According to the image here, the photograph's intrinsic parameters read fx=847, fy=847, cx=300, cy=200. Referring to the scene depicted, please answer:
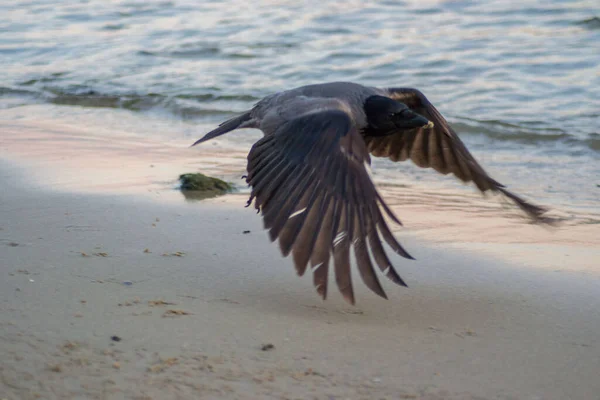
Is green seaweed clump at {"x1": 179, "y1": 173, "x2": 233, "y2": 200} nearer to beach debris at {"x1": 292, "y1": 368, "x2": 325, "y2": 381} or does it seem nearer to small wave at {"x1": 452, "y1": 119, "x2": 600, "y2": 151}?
beach debris at {"x1": 292, "y1": 368, "x2": 325, "y2": 381}

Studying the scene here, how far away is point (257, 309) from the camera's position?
3.38 meters

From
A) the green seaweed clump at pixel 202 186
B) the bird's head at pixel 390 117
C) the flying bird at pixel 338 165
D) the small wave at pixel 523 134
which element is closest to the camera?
the flying bird at pixel 338 165

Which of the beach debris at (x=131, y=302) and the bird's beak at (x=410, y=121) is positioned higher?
the bird's beak at (x=410, y=121)

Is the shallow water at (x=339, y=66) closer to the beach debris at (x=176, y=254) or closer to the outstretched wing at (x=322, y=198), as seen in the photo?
the outstretched wing at (x=322, y=198)

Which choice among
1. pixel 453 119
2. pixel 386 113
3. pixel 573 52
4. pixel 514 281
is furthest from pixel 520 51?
pixel 514 281

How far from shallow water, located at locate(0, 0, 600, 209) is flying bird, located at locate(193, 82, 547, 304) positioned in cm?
126

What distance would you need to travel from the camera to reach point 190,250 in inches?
163

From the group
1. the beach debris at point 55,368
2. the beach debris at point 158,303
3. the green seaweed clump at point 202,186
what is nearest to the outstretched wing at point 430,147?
the green seaweed clump at point 202,186

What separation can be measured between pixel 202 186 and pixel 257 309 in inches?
83.5

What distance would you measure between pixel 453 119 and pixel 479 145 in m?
0.59

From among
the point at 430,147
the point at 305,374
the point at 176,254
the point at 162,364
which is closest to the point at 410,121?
the point at 430,147

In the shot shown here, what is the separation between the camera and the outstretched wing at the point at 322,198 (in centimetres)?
304

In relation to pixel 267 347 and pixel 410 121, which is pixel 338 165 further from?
pixel 410 121

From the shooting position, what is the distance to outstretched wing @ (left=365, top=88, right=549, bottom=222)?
4.59m
